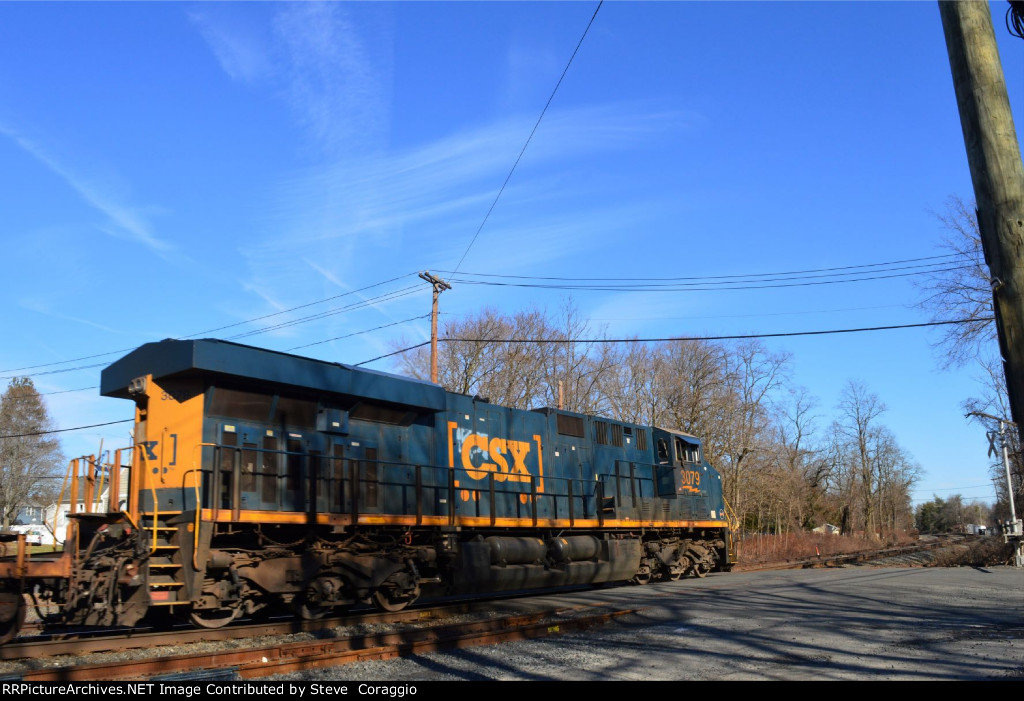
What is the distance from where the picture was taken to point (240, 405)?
35.4ft

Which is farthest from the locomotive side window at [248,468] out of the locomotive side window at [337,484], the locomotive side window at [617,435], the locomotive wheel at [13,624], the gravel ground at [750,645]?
the locomotive side window at [617,435]

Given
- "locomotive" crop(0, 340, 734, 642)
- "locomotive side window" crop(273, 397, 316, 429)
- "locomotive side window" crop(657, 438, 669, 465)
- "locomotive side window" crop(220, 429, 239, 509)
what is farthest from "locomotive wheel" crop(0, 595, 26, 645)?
"locomotive side window" crop(657, 438, 669, 465)

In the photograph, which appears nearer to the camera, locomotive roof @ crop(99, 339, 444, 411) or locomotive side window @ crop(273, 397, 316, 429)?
locomotive roof @ crop(99, 339, 444, 411)

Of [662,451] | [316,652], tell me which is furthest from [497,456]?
[316,652]

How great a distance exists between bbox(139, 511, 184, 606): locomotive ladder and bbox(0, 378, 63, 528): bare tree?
1802 inches

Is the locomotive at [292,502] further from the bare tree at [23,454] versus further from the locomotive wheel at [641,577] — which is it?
the bare tree at [23,454]

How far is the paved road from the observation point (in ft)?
23.6

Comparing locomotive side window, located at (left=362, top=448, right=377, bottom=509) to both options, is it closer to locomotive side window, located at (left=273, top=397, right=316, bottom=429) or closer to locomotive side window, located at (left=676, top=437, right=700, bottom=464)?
locomotive side window, located at (left=273, top=397, right=316, bottom=429)

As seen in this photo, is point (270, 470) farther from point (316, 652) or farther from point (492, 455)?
point (492, 455)

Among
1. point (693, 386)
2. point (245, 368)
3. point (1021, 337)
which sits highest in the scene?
point (693, 386)

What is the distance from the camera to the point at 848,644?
855cm
